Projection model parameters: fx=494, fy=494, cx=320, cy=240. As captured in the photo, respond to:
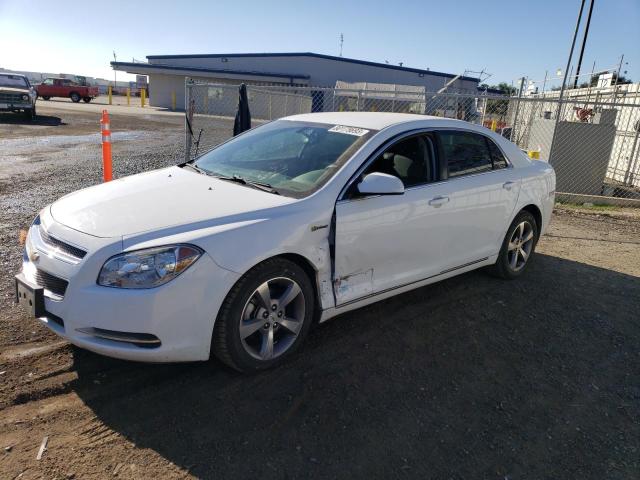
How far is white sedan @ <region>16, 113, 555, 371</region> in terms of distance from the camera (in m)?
2.73

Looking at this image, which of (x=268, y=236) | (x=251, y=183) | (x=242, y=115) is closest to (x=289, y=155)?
(x=251, y=183)

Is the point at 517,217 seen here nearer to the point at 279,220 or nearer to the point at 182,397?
the point at 279,220

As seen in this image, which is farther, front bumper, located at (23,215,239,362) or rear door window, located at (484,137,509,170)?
rear door window, located at (484,137,509,170)

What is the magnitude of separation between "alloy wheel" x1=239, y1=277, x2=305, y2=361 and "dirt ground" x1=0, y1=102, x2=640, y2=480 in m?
0.18

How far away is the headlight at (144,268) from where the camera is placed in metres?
2.69

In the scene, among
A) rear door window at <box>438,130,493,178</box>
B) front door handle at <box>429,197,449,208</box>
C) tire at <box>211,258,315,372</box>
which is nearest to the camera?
tire at <box>211,258,315,372</box>

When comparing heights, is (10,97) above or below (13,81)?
below

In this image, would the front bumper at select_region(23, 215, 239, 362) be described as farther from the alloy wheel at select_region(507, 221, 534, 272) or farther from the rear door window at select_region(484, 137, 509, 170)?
the alloy wheel at select_region(507, 221, 534, 272)

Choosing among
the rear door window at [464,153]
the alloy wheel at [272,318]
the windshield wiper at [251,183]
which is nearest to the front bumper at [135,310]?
the alloy wheel at [272,318]

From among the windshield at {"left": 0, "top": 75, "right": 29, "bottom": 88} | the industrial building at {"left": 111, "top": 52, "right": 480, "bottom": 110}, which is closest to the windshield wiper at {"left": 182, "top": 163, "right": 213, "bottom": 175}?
the windshield at {"left": 0, "top": 75, "right": 29, "bottom": 88}

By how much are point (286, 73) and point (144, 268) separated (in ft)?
134

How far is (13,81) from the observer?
2055 cm

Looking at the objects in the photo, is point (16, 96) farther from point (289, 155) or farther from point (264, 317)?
point (264, 317)

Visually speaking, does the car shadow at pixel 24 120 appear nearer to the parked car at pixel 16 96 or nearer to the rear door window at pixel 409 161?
the parked car at pixel 16 96
